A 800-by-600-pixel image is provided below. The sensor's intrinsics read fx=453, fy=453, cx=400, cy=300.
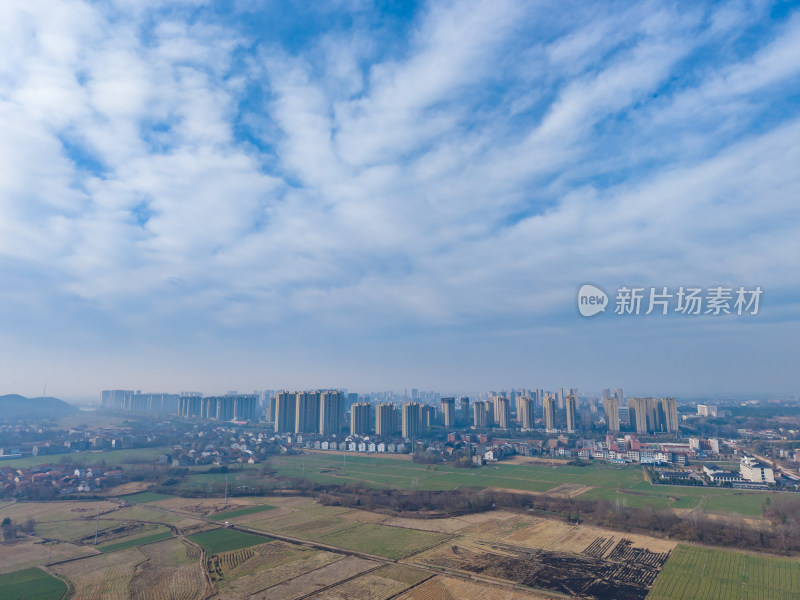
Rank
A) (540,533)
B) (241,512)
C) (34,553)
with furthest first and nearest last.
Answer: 1. (241,512)
2. (540,533)
3. (34,553)

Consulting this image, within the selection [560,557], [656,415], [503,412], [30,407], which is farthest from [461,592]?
[30,407]

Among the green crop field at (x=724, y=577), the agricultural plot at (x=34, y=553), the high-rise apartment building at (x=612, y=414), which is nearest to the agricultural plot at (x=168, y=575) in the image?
the agricultural plot at (x=34, y=553)

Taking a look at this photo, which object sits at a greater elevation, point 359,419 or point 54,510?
point 359,419

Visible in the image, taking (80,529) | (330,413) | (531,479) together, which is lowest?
(531,479)

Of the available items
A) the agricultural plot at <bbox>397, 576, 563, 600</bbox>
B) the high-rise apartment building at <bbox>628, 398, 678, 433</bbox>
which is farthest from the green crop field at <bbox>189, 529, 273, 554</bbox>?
the high-rise apartment building at <bbox>628, 398, 678, 433</bbox>

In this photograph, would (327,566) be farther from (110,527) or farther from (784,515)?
(784,515)

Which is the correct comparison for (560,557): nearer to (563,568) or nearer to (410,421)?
(563,568)

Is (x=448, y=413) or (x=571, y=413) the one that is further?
(x=448, y=413)

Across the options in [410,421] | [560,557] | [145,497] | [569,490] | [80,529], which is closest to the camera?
[560,557]

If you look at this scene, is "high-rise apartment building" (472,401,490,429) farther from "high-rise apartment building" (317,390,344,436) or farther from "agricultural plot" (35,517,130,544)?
"agricultural plot" (35,517,130,544)
